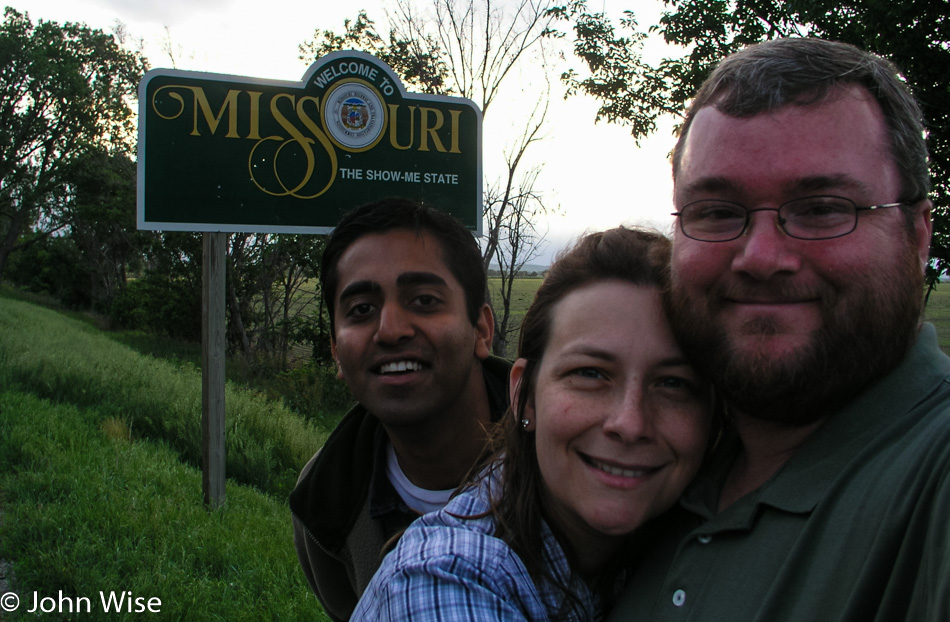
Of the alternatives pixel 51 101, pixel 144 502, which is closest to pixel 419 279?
pixel 144 502

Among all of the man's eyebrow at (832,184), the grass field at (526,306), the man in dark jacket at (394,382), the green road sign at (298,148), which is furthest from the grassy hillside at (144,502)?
the grass field at (526,306)

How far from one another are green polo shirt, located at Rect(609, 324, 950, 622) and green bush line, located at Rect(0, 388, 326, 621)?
9.66ft

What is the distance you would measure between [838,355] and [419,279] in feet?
4.61

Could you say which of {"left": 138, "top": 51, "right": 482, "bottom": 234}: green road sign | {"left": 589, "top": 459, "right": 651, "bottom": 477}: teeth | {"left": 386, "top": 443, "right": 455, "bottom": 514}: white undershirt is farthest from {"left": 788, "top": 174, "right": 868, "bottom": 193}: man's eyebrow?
{"left": 138, "top": 51, "right": 482, "bottom": 234}: green road sign

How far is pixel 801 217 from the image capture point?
4.33 ft

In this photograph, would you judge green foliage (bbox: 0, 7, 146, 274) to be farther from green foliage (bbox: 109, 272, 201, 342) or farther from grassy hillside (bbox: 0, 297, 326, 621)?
grassy hillside (bbox: 0, 297, 326, 621)

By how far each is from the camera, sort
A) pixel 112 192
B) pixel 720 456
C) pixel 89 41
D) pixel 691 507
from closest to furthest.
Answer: pixel 691 507 < pixel 720 456 < pixel 112 192 < pixel 89 41

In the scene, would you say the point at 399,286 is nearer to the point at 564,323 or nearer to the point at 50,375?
the point at 564,323

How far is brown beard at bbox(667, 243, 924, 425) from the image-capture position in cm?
126

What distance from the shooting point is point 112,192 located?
81.8ft

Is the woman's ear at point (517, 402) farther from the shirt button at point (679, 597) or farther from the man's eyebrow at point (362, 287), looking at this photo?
the man's eyebrow at point (362, 287)

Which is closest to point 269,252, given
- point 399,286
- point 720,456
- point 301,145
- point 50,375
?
point 50,375

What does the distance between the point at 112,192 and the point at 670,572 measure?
27.2m

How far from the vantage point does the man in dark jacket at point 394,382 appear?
7.62 ft
